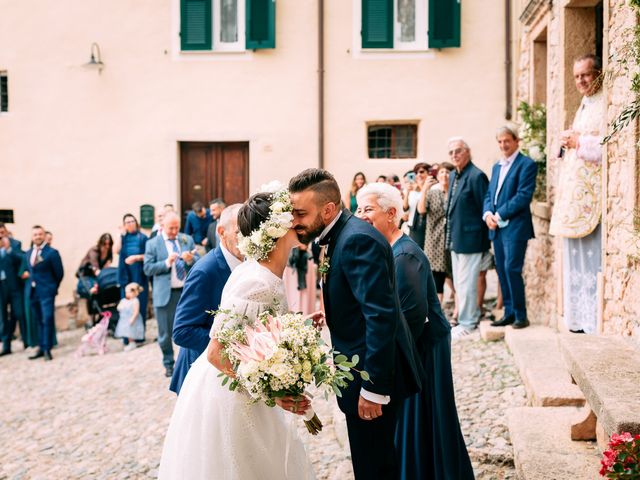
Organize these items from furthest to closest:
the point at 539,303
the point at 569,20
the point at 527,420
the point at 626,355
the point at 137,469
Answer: the point at 539,303 → the point at 569,20 → the point at 137,469 → the point at 527,420 → the point at 626,355

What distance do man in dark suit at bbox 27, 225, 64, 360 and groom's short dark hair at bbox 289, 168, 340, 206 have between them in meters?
9.21

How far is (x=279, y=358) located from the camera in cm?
316

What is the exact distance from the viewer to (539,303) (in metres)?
8.33

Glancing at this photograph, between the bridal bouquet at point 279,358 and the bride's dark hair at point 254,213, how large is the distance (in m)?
0.44

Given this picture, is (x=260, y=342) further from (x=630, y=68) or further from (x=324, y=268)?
(x=630, y=68)

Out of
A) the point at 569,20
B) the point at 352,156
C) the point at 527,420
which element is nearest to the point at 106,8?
the point at 352,156

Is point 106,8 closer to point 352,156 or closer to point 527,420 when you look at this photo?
point 352,156

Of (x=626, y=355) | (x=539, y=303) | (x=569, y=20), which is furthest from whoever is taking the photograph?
(x=539, y=303)

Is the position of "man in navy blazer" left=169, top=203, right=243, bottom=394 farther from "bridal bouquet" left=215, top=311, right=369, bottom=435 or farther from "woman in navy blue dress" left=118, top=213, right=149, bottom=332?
"woman in navy blue dress" left=118, top=213, right=149, bottom=332

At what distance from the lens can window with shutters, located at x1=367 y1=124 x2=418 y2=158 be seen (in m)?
14.8

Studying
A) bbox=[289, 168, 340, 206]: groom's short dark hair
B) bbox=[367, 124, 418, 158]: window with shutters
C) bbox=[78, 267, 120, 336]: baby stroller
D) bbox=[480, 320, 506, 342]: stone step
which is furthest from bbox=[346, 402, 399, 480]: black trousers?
bbox=[367, 124, 418, 158]: window with shutters

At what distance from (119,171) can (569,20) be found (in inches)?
406

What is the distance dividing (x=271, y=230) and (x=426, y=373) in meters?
1.46

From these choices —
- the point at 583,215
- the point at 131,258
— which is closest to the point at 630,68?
the point at 583,215
